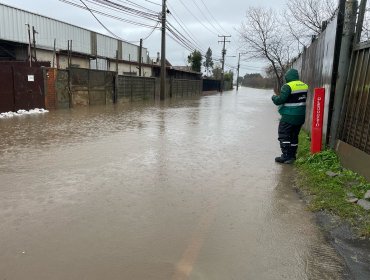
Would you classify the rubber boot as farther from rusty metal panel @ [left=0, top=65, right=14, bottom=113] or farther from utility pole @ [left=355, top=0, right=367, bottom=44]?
rusty metal panel @ [left=0, top=65, right=14, bottom=113]

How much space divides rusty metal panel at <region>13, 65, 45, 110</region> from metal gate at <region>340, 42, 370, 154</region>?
41.6 feet

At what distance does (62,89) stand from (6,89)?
3.25 m

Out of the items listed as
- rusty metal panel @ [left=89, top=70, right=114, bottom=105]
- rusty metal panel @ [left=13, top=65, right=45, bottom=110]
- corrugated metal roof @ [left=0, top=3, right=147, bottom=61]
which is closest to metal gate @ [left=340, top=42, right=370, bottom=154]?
rusty metal panel @ [left=13, top=65, right=45, bottom=110]

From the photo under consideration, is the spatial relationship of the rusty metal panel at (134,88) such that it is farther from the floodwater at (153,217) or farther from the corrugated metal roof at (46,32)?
the floodwater at (153,217)

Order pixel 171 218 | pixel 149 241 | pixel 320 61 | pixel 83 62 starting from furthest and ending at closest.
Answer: pixel 83 62
pixel 320 61
pixel 171 218
pixel 149 241

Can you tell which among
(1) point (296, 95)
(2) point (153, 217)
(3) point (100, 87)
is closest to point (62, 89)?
(3) point (100, 87)

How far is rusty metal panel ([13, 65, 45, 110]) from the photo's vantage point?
48.4ft

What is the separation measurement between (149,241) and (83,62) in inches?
1017

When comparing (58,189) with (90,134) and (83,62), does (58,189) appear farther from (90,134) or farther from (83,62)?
(83,62)

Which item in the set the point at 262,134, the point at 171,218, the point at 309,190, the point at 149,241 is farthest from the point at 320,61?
the point at 149,241

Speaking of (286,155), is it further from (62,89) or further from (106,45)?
(106,45)

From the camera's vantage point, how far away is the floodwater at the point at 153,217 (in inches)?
121

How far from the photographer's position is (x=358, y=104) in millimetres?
5949

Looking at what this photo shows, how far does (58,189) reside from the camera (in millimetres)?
5062
